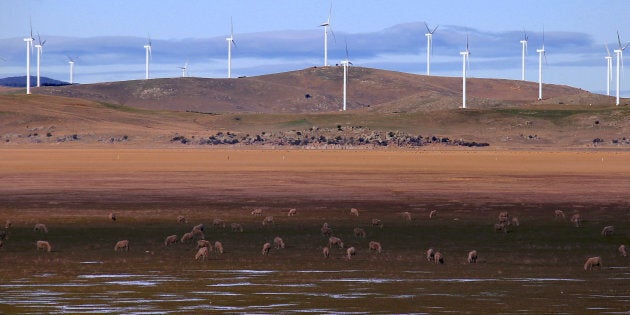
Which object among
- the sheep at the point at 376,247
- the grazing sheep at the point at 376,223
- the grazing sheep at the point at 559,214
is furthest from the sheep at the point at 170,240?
the grazing sheep at the point at 559,214

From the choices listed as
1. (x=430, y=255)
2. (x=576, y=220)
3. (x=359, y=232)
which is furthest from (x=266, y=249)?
(x=576, y=220)

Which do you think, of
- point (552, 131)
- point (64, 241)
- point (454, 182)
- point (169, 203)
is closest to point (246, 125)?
point (552, 131)

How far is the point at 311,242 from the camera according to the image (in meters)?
35.0

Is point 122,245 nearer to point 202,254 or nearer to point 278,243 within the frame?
point 202,254

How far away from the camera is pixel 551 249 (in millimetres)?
33750

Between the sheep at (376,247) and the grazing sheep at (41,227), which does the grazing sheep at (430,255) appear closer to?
the sheep at (376,247)

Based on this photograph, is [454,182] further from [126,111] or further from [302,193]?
[126,111]

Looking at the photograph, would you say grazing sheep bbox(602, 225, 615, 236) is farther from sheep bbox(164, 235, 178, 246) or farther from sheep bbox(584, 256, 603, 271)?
sheep bbox(164, 235, 178, 246)

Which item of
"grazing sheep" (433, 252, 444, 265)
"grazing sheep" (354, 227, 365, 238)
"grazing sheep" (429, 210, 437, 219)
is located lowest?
"grazing sheep" (433, 252, 444, 265)

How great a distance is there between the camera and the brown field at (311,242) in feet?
80.3

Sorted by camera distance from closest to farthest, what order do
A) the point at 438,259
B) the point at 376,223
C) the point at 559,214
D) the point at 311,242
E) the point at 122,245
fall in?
1. the point at 438,259
2. the point at 122,245
3. the point at 311,242
4. the point at 376,223
5. the point at 559,214

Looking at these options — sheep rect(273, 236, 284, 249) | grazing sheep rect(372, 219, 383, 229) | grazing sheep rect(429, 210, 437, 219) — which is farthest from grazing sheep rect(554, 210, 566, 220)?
sheep rect(273, 236, 284, 249)

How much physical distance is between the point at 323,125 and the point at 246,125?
1081 cm

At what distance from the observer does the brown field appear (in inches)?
963
